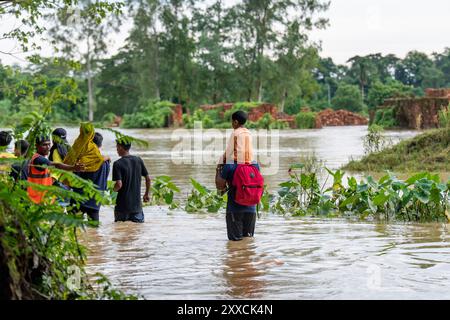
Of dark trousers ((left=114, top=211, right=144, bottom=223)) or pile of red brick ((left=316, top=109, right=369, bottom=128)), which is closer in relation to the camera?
dark trousers ((left=114, top=211, right=144, bottom=223))

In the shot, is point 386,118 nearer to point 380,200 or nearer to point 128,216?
point 380,200

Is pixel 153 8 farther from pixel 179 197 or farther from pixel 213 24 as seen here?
pixel 179 197

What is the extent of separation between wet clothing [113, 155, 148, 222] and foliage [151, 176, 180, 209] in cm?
232

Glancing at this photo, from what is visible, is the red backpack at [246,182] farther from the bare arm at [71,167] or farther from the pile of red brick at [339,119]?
the pile of red brick at [339,119]

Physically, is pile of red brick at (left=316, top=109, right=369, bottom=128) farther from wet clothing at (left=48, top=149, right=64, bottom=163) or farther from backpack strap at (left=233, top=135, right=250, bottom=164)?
backpack strap at (left=233, top=135, right=250, bottom=164)

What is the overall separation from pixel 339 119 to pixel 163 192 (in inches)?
2524

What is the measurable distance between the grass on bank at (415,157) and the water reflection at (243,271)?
1035cm

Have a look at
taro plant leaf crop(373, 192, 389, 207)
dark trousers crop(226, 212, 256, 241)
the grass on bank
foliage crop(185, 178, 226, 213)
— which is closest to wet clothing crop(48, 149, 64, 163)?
dark trousers crop(226, 212, 256, 241)

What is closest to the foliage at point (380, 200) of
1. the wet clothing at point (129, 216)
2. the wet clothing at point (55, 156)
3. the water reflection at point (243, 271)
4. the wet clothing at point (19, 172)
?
the wet clothing at point (129, 216)

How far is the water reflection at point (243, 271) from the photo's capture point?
6.89 metres

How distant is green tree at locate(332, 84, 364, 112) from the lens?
327 ft
